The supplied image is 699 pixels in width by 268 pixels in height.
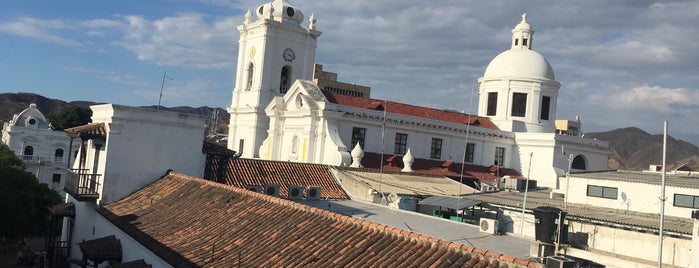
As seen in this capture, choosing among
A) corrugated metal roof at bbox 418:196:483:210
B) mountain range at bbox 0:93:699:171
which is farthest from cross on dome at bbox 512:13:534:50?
mountain range at bbox 0:93:699:171

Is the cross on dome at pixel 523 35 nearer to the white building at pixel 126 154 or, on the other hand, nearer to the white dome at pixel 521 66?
the white dome at pixel 521 66

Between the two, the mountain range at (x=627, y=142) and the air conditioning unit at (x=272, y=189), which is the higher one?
the mountain range at (x=627, y=142)

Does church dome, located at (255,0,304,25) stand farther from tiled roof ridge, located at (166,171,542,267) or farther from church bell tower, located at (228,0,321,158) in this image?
tiled roof ridge, located at (166,171,542,267)

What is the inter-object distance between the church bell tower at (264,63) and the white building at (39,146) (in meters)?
24.1

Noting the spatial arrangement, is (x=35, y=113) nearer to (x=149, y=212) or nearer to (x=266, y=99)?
(x=266, y=99)

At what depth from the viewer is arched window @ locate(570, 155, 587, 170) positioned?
137 feet

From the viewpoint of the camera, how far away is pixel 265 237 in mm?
11953

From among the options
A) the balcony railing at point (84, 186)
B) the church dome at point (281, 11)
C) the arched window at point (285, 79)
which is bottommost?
the balcony railing at point (84, 186)

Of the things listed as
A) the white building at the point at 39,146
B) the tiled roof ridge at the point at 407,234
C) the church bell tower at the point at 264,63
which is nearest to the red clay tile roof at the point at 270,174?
the tiled roof ridge at the point at 407,234

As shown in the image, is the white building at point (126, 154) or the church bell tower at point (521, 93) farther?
the church bell tower at point (521, 93)

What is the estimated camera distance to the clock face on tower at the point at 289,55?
4225 cm

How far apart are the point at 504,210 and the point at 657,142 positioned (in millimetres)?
145751

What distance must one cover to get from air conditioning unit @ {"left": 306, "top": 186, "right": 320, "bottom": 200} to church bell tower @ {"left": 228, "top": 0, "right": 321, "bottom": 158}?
65.1 feet

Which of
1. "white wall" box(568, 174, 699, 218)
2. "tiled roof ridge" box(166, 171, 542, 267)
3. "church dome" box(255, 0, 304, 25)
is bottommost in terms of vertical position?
"tiled roof ridge" box(166, 171, 542, 267)
